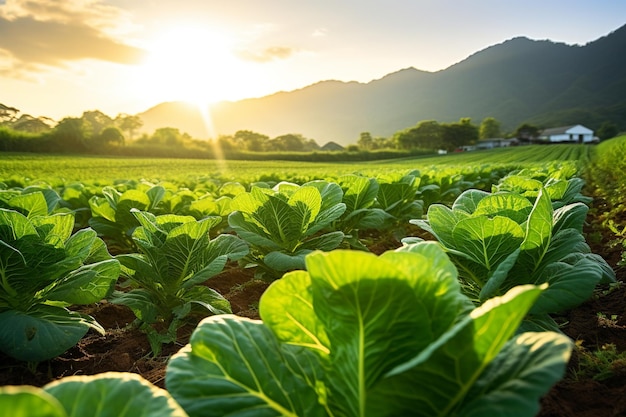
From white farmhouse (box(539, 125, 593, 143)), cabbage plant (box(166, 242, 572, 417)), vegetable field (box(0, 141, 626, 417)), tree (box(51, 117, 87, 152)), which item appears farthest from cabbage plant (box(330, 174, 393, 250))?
white farmhouse (box(539, 125, 593, 143))

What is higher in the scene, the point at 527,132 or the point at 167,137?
the point at 167,137

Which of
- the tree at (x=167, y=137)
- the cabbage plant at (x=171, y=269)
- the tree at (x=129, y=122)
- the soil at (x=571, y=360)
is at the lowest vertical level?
the soil at (x=571, y=360)

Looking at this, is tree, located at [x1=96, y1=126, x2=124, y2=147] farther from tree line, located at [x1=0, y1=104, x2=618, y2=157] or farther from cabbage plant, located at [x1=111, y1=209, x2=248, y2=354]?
cabbage plant, located at [x1=111, y1=209, x2=248, y2=354]

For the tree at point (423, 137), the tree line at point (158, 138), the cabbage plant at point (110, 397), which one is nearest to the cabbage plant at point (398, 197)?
the cabbage plant at point (110, 397)

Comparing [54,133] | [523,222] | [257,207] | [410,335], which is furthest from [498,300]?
[54,133]

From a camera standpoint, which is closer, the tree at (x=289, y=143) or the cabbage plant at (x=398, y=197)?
the cabbage plant at (x=398, y=197)

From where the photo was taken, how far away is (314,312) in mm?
1041

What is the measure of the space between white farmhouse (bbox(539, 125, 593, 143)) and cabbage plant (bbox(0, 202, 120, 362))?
108531 mm

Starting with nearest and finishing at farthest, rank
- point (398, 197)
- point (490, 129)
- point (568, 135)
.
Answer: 1. point (398, 197)
2. point (568, 135)
3. point (490, 129)

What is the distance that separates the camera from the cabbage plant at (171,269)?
7.88ft

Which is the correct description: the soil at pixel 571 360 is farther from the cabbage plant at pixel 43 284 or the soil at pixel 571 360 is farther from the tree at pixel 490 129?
the tree at pixel 490 129

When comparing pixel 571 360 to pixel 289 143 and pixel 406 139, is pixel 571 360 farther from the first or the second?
pixel 289 143

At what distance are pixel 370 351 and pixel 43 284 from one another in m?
1.90

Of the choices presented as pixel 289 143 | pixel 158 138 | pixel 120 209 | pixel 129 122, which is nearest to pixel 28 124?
pixel 120 209
